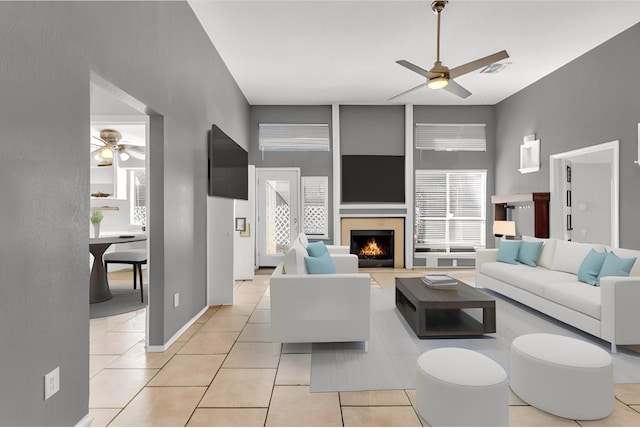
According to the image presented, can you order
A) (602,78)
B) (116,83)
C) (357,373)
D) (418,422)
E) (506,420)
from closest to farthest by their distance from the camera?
1. (506,420)
2. (418,422)
3. (116,83)
4. (357,373)
5. (602,78)

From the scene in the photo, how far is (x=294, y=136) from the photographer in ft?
22.7

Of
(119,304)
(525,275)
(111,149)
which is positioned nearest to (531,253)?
(525,275)

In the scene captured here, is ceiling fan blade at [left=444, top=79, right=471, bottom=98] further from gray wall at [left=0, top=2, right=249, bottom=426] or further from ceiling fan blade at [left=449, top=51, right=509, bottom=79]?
gray wall at [left=0, top=2, right=249, bottom=426]

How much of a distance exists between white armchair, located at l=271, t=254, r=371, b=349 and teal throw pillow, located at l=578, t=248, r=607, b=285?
7.91 feet

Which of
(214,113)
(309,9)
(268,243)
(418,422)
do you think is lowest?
(418,422)

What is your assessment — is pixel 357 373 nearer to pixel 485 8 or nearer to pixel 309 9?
pixel 309 9

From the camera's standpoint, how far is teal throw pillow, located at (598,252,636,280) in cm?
319

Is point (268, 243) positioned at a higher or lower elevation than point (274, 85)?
lower

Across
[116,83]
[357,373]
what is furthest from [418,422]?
[116,83]

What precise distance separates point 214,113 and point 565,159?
16.5 feet

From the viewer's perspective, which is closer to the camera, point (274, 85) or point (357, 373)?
point (357, 373)

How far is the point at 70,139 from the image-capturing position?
1813 mm

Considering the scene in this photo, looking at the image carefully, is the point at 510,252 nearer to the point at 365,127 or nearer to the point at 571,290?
the point at 571,290

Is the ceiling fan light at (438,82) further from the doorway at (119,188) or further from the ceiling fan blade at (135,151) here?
the ceiling fan blade at (135,151)
